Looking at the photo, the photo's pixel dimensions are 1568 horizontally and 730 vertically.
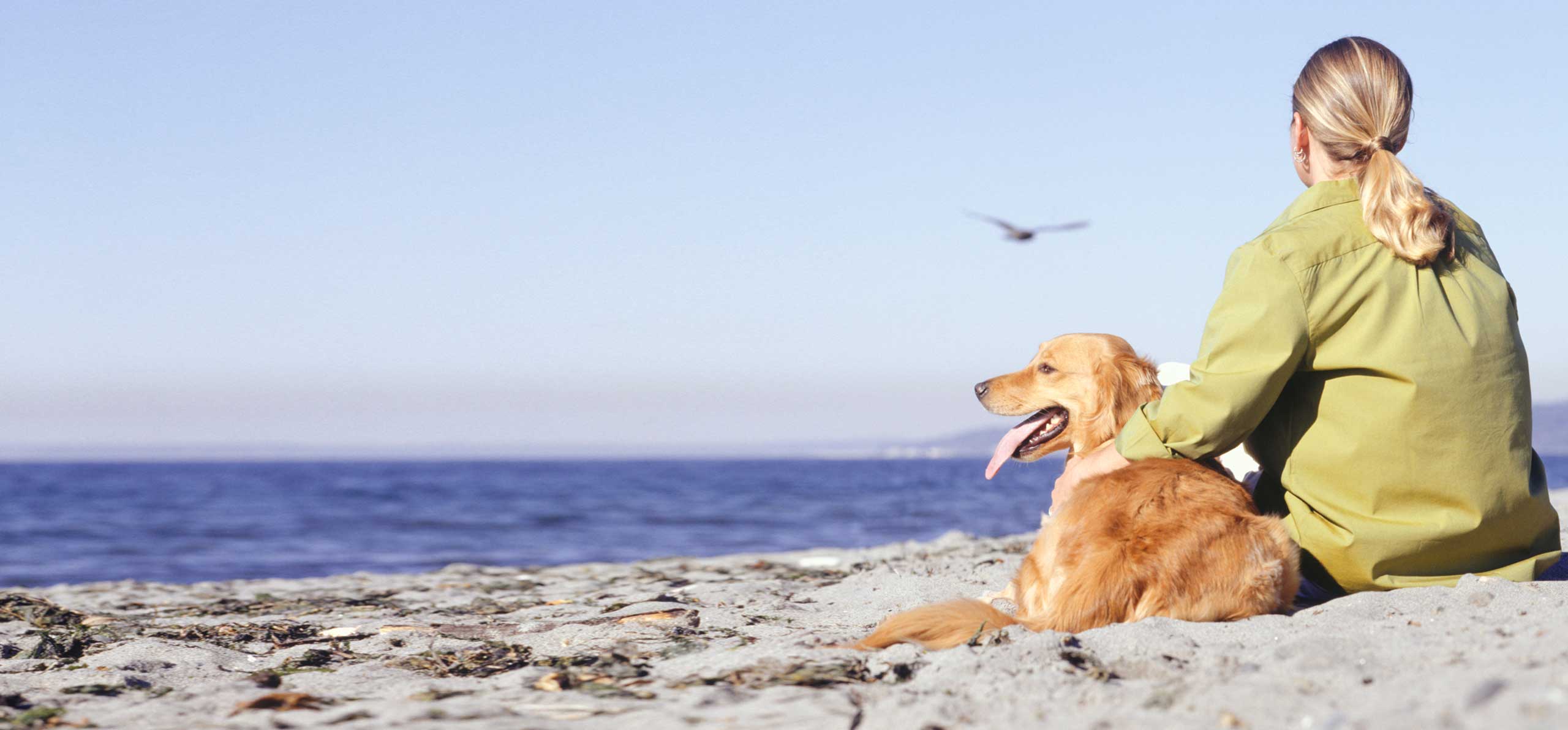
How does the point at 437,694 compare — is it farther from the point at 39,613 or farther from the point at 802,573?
the point at 802,573

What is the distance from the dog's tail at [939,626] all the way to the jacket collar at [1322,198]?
1.47m

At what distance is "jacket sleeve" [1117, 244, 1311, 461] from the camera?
121 inches

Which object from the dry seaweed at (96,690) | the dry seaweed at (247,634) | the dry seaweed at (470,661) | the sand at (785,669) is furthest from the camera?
the dry seaweed at (247,634)

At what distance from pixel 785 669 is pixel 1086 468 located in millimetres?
1536

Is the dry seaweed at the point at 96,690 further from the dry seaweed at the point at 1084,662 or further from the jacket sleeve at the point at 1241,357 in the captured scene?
the jacket sleeve at the point at 1241,357

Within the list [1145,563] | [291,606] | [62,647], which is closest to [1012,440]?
[1145,563]

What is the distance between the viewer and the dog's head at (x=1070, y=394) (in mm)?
4125

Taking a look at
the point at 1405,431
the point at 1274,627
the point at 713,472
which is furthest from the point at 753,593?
the point at 713,472

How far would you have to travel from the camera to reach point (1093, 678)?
268 centimetres

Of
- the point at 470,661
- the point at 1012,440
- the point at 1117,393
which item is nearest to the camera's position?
the point at 470,661

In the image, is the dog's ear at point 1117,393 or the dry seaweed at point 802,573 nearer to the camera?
the dog's ear at point 1117,393

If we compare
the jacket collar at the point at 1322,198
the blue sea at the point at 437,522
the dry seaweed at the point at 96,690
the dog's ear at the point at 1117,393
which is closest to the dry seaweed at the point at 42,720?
the dry seaweed at the point at 96,690

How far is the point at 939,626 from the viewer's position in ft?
10.8

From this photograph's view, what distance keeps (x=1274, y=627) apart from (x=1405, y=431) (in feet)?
2.25
